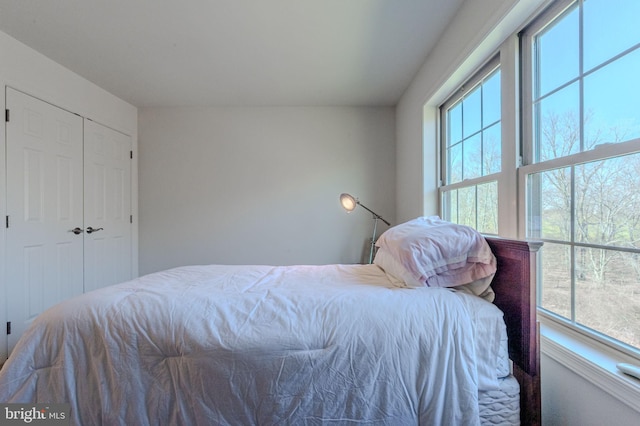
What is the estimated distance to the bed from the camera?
3.14ft

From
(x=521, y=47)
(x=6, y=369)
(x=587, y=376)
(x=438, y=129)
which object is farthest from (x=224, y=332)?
(x=438, y=129)

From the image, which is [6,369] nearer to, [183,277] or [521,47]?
[183,277]

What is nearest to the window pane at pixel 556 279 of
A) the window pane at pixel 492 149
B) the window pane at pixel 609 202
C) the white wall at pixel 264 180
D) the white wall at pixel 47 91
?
the window pane at pixel 609 202

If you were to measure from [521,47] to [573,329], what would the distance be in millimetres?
1353

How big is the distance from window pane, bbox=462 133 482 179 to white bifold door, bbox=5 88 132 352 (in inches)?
133

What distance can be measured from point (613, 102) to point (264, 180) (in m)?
2.71

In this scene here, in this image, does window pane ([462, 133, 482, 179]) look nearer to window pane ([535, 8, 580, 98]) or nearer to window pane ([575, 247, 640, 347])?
window pane ([535, 8, 580, 98])

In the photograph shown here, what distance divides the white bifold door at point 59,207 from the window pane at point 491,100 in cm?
339

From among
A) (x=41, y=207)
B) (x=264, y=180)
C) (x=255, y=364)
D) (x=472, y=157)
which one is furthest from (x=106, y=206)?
(x=472, y=157)

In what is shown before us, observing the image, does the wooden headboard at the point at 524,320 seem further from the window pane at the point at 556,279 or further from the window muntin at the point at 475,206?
the window muntin at the point at 475,206

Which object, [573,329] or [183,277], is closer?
[573,329]

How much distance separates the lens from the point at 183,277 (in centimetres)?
151

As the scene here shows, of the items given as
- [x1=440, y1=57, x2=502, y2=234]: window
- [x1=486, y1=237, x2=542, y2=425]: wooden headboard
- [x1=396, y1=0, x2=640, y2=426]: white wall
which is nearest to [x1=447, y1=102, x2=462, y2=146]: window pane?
[x1=440, y1=57, x2=502, y2=234]: window

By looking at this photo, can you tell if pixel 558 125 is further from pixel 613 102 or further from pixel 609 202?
pixel 609 202
